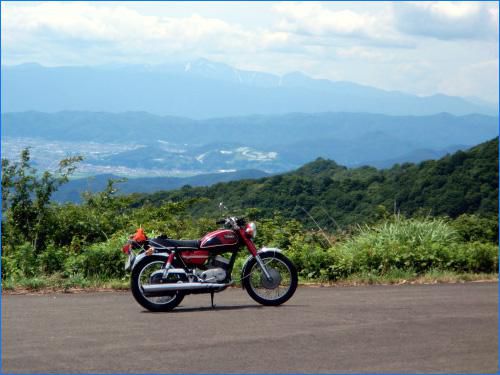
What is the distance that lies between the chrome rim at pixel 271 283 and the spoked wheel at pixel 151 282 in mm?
888

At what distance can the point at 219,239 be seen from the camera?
372 inches

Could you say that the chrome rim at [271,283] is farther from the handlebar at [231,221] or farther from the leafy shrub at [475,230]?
the leafy shrub at [475,230]

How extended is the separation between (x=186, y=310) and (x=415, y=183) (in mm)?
33538

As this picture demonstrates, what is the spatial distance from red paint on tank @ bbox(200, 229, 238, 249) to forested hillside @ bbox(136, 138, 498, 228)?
20.7 m

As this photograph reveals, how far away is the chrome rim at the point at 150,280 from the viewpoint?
362 inches

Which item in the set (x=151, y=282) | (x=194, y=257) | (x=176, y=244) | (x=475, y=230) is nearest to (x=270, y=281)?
(x=194, y=257)

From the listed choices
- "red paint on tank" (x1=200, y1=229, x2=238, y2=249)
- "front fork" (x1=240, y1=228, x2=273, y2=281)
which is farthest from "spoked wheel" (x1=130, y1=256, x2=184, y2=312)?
"front fork" (x1=240, y1=228, x2=273, y2=281)

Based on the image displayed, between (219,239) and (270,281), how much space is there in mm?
751

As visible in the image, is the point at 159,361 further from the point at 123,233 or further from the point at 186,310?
the point at 123,233

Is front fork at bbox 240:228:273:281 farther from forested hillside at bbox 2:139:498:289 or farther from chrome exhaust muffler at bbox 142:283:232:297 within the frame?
forested hillside at bbox 2:139:498:289

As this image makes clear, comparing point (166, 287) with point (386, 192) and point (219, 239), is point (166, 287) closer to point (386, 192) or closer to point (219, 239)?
point (219, 239)

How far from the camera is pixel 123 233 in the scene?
1401cm

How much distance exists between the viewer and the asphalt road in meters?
6.64

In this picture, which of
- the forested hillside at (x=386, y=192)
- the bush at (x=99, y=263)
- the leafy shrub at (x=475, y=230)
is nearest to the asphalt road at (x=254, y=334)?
the bush at (x=99, y=263)
